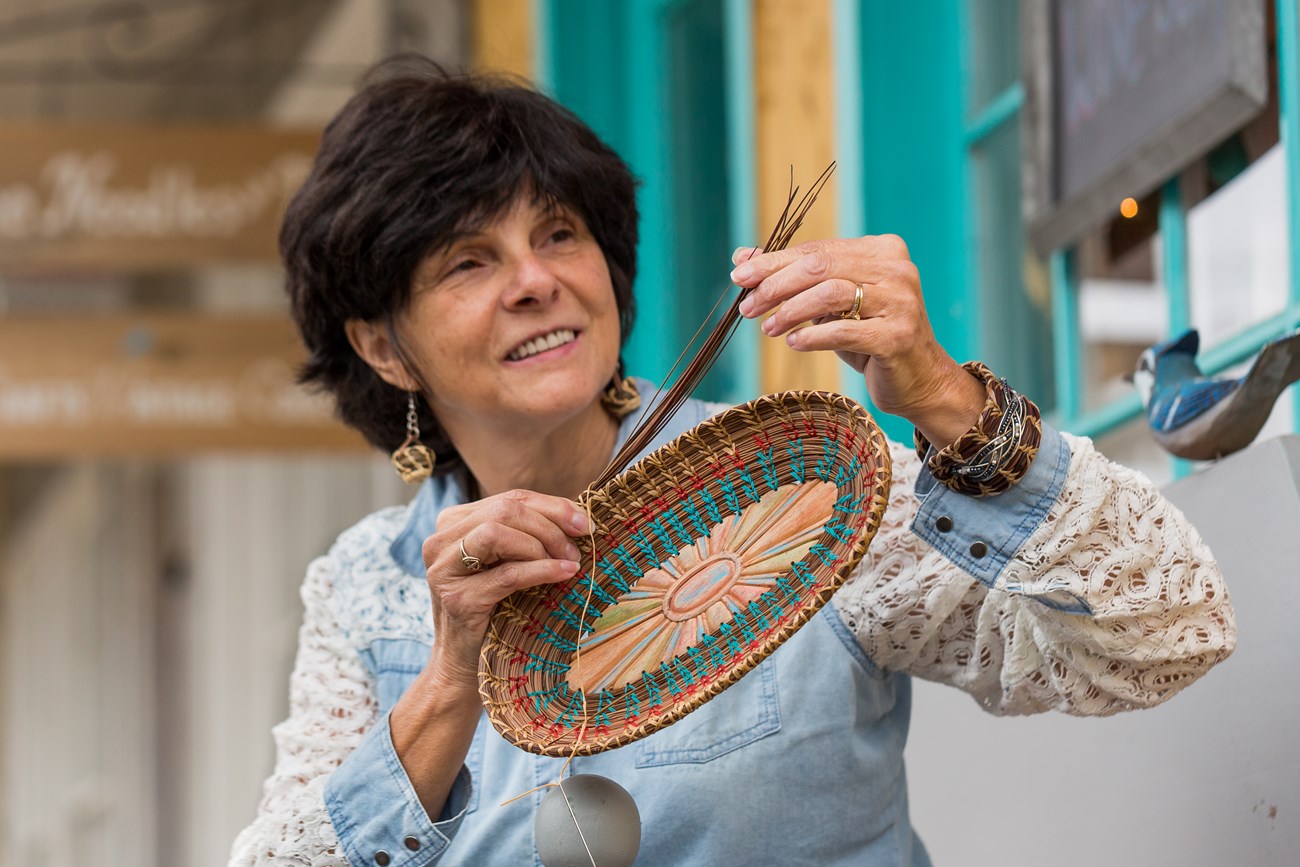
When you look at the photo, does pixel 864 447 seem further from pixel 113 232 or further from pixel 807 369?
pixel 113 232

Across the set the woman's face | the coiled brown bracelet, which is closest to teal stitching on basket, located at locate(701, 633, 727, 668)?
the coiled brown bracelet

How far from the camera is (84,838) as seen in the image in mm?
9383

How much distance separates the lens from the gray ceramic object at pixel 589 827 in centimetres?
141

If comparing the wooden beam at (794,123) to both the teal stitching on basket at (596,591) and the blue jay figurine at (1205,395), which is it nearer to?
the blue jay figurine at (1205,395)

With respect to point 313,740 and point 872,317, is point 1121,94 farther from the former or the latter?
point 313,740

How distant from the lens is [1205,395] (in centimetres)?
167

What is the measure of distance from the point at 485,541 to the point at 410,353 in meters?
0.48

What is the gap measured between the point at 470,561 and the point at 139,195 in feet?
10.5

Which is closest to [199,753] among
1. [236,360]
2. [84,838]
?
[84,838]

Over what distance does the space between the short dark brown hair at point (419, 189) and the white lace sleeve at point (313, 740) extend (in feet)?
0.73

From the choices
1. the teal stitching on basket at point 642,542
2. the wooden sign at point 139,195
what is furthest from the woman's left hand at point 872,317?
the wooden sign at point 139,195

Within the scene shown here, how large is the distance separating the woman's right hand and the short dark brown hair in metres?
0.42

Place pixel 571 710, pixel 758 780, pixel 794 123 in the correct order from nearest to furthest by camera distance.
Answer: pixel 571 710
pixel 758 780
pixel 794 123

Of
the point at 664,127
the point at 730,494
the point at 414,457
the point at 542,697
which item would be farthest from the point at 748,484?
the point at 664,127
